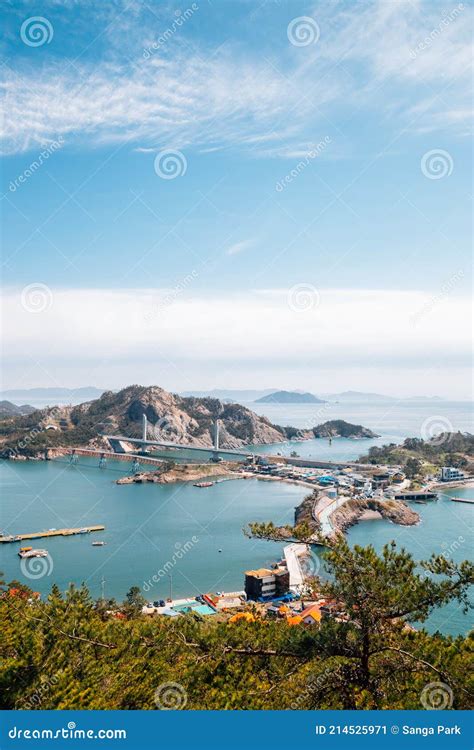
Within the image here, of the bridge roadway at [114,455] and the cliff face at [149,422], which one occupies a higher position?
the cliff face at [149,422]

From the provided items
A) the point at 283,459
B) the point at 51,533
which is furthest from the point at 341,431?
the point at 51,533

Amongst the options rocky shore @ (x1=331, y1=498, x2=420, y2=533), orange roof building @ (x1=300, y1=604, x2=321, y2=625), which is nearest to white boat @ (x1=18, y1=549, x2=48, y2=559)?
orange roof building @ (x1=300, y1=604, x2=321, y2=625)

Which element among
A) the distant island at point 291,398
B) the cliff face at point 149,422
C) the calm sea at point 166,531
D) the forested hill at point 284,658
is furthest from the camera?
the distant island at point 291,398

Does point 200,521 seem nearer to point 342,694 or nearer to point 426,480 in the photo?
point 426,480

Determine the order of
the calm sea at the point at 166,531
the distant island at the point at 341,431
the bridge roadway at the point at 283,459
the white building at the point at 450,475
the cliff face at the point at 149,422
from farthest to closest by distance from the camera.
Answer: the distant island at the point at 341,431
the cliff face at the point at 149,422
the bridge roadway at the point at 283,459
the white building at the point at 450,475
the calm sea at the point at 166,531

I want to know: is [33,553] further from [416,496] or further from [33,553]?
[416,496]

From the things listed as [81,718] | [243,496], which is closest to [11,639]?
[81,718]

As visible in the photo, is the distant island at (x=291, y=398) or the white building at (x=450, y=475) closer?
the white building at (x=450, y=475)

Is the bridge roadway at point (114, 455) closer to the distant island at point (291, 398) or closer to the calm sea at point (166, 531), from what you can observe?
the calm sea at point (166, 531)

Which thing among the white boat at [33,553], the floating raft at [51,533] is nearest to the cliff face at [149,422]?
the floating raft at [51,533]
